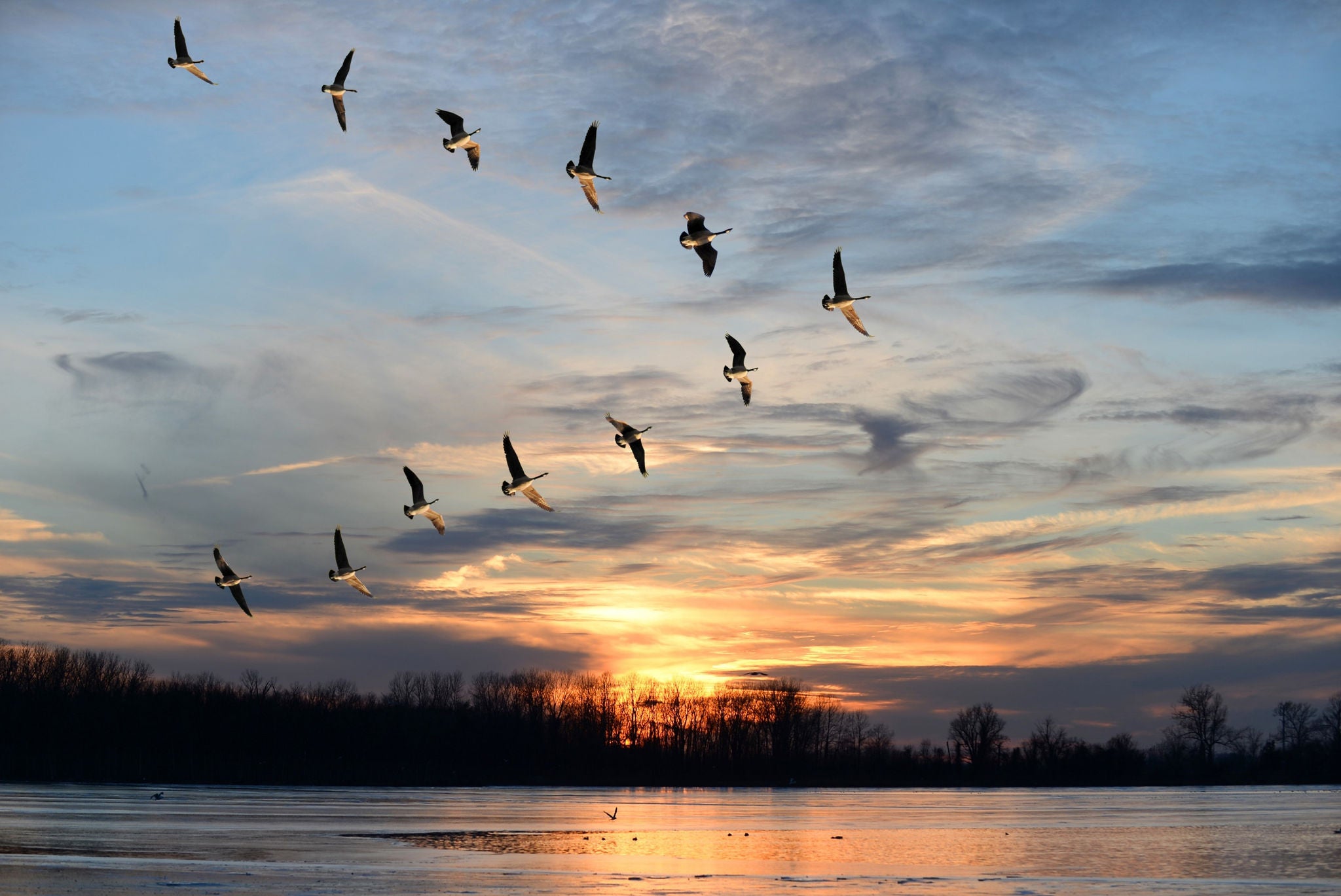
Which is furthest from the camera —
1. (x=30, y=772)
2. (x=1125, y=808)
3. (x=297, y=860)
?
(x=30, y=772)

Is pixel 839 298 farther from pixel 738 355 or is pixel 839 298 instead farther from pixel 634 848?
pixel 634 848

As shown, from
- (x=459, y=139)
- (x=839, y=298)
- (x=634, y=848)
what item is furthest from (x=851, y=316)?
(x=634, y=848)

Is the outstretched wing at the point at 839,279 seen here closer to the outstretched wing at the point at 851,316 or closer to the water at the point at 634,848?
the outstretched wing at the point at 851,316

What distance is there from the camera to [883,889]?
29.0 meters

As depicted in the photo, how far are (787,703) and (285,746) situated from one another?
6733 cm

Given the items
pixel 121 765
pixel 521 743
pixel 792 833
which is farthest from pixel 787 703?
pixel 792 833

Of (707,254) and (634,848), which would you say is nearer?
(707,254)

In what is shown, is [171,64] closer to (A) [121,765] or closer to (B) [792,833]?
(B) [792,833]

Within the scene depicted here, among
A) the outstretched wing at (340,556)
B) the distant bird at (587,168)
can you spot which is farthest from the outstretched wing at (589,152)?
the outstretched wing at (340,556)

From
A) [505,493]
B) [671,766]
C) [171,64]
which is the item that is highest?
[171,64]

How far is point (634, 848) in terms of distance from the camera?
133ft

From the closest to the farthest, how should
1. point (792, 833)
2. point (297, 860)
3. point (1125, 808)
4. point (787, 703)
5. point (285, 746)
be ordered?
1. point (297, 860)
2. point (792, 833)
3. point (1125, 808)
4. point (285, 746)
5. point (787, 703)

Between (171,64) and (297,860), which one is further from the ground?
(171,64)

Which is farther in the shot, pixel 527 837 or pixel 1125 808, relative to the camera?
pixel 1125 808
